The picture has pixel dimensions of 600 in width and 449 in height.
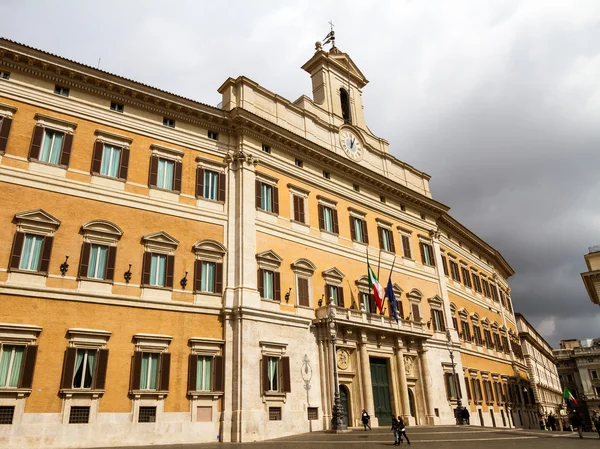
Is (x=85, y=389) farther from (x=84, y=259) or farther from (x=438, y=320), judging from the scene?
(x=438, y=320)

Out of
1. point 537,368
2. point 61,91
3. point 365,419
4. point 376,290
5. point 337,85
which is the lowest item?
point 365,419

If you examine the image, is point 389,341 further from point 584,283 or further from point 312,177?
point 584,283

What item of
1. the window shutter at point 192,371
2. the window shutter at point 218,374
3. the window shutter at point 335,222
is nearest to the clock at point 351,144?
the window shutter at point 335,222

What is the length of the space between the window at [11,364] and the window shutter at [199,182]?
10070mm

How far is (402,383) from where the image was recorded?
27.7 metres

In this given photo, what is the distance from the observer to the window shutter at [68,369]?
17.4m

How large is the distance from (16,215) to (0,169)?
2.05m

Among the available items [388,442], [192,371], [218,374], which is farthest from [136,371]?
[388,442]

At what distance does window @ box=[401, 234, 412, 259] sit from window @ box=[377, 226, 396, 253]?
126 centimetres

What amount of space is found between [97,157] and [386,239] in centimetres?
1913

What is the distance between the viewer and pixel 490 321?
44875mm

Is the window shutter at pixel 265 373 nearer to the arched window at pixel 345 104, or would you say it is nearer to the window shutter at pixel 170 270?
the window shutter at pixel 170 270

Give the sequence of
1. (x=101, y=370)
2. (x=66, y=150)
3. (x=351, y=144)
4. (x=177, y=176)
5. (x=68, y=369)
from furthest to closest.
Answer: (x=351, y=144)
(x=177, y=176)
(x=66, y=150)
(x=101, y=370)
(x=68, y=369)

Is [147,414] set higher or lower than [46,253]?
lower
